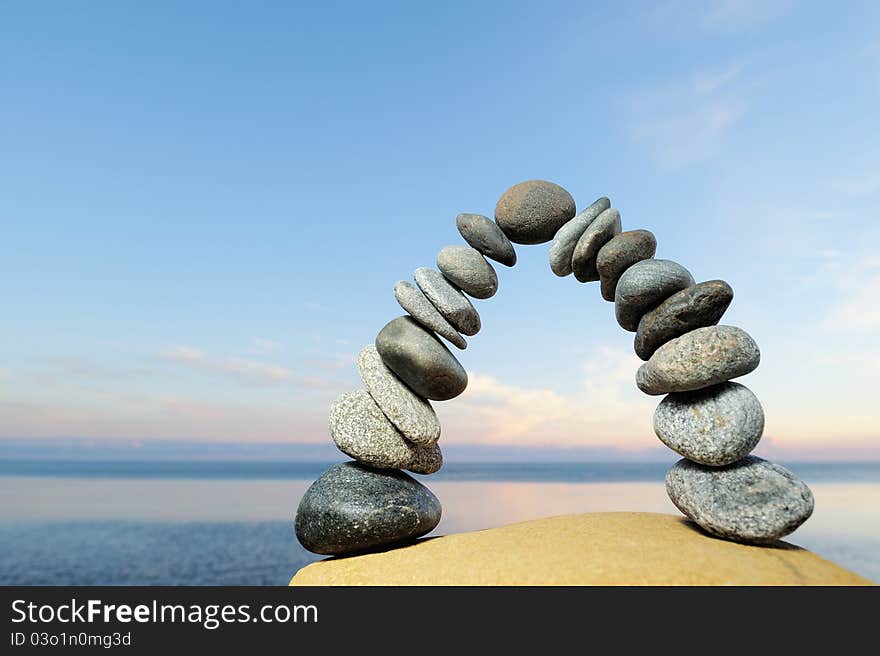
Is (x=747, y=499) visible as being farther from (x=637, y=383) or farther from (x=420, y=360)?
(x=420, y=360)

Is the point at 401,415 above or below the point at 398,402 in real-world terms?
below

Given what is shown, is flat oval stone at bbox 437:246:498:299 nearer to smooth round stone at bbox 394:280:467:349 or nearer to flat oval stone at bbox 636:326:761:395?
smooth round stone at bbox 394:280:467:349

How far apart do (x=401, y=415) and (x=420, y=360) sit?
0.51 meters

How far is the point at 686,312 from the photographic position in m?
4.93

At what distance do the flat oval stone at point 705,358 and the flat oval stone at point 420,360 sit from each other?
1712mm

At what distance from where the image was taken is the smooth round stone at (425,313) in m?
5.64

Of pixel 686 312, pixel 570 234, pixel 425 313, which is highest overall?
pixel 570 234

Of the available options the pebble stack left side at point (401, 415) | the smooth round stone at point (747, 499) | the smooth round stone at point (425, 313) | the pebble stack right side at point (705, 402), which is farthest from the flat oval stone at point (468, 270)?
the smooth round stone at point (747, 499)

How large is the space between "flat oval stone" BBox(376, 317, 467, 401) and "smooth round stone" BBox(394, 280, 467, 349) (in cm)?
9

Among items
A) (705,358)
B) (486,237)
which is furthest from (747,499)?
(486,237)
